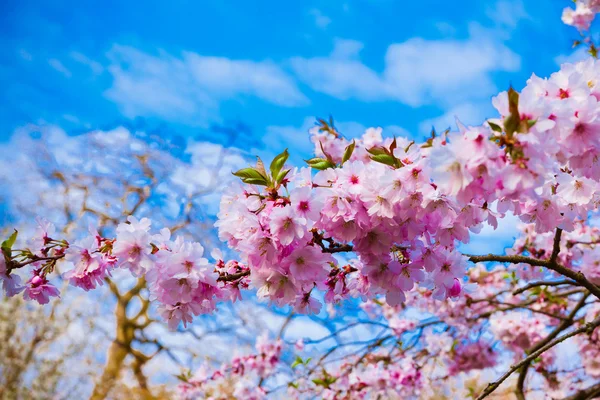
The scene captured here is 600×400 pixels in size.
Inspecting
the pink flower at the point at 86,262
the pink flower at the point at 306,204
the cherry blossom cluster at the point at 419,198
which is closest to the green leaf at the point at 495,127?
the cherry blossom cluster at the point at 419,198

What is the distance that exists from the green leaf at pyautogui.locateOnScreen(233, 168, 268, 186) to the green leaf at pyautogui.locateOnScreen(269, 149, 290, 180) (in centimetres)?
3

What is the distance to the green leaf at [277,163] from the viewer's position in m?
1.21

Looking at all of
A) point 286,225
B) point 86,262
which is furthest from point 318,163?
point 86,262

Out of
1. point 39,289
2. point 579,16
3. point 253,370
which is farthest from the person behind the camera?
point 579,16

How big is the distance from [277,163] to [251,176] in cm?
8

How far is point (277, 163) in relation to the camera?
121 cm

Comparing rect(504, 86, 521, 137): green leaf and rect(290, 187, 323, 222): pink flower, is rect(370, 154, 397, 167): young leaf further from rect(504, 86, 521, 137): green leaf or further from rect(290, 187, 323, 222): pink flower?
rect(504, 86, 521, 137): green leaf

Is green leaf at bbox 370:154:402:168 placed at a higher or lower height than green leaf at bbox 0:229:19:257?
higher

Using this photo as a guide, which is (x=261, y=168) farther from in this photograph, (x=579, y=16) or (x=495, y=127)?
(x=579, y=16)

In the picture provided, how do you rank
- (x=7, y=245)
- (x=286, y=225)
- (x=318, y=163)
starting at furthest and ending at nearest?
1. (x=7, y=245)
2. (x=318, y=163)
3. (x=286, y=225)

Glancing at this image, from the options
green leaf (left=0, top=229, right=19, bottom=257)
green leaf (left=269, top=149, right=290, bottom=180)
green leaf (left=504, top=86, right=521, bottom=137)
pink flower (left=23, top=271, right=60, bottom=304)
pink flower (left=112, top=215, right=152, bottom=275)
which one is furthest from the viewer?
pink flower (left=23, top=271, right=60, bottom=304)

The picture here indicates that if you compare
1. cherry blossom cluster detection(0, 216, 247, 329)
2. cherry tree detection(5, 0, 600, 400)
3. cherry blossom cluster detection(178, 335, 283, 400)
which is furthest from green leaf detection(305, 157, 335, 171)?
cherry blossom cluster detection(178, 335, 283, 400)

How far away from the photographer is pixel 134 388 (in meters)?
8.65

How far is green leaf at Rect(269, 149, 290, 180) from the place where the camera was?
121cm
